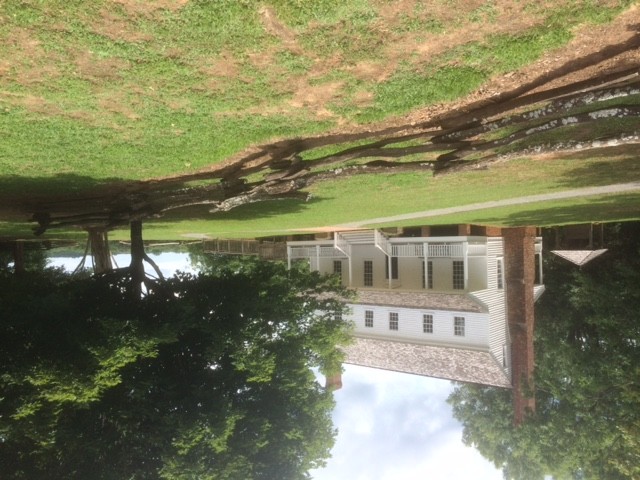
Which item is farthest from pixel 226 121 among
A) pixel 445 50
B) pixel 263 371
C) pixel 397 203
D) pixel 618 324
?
pixel 618 324

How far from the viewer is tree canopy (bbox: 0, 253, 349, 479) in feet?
35.5

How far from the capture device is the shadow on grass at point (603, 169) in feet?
41.7

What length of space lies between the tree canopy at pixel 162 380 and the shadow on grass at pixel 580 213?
32.1ft

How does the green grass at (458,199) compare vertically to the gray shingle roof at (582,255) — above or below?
above

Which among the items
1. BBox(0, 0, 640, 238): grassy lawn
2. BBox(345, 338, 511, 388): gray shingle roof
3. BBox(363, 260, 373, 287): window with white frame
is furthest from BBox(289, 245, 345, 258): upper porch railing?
BBox(0, 0, 640, 238): grassy lawn

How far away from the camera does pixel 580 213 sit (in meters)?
20.1

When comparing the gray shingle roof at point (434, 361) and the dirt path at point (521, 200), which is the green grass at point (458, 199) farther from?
the gray shingle roof at point (434, 361)

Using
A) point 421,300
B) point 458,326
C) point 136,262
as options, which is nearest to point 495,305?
point 458,326

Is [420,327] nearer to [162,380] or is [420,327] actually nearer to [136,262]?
[162,380]

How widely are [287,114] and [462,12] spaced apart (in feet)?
13.1

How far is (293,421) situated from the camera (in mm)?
16609

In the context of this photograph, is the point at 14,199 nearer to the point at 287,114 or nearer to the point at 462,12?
the point at 287,114

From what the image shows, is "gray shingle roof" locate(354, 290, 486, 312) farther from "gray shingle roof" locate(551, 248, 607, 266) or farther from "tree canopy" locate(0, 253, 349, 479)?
"tree canopy" locate(0, 253, 349, 479)

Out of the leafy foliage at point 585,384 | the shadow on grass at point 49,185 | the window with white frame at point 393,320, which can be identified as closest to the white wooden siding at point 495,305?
the leafy foliage at point 585,384
